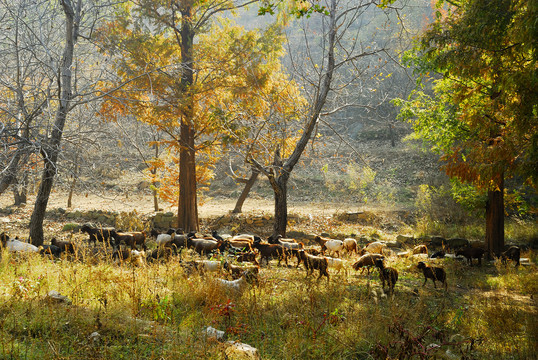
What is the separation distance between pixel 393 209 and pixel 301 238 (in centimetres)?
732

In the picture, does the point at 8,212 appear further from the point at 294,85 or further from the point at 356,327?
the point at 356,327

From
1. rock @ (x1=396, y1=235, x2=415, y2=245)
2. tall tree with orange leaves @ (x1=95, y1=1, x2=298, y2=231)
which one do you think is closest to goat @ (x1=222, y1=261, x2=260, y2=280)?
tall tree with orange leaves @ (x1=95, y1=1, x2=298, y2=231)

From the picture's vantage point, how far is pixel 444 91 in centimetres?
1141

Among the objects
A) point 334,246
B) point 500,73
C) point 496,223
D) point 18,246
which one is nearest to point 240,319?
point 334,246

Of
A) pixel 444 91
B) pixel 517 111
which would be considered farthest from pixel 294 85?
pixel 517 111

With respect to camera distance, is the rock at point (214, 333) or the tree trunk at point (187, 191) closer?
the rock at point (214, 333)

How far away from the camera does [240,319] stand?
14.9ft

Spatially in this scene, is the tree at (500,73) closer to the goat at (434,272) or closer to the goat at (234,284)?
the goat at (434,272)

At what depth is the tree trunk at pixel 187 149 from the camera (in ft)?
40.3

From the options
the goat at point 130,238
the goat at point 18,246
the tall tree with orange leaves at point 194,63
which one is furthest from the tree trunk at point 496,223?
the goat at point 18,246

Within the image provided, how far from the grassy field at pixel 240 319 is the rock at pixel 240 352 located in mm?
109

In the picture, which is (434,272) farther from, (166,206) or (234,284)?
(166,206)

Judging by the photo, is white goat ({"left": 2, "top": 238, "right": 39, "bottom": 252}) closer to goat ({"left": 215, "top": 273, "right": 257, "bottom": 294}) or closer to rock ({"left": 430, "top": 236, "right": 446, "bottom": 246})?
goat ({"left": 215, "top": 273, "right": 257, "bottom": 294})

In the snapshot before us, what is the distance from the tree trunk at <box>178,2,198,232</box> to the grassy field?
22.4 ft
